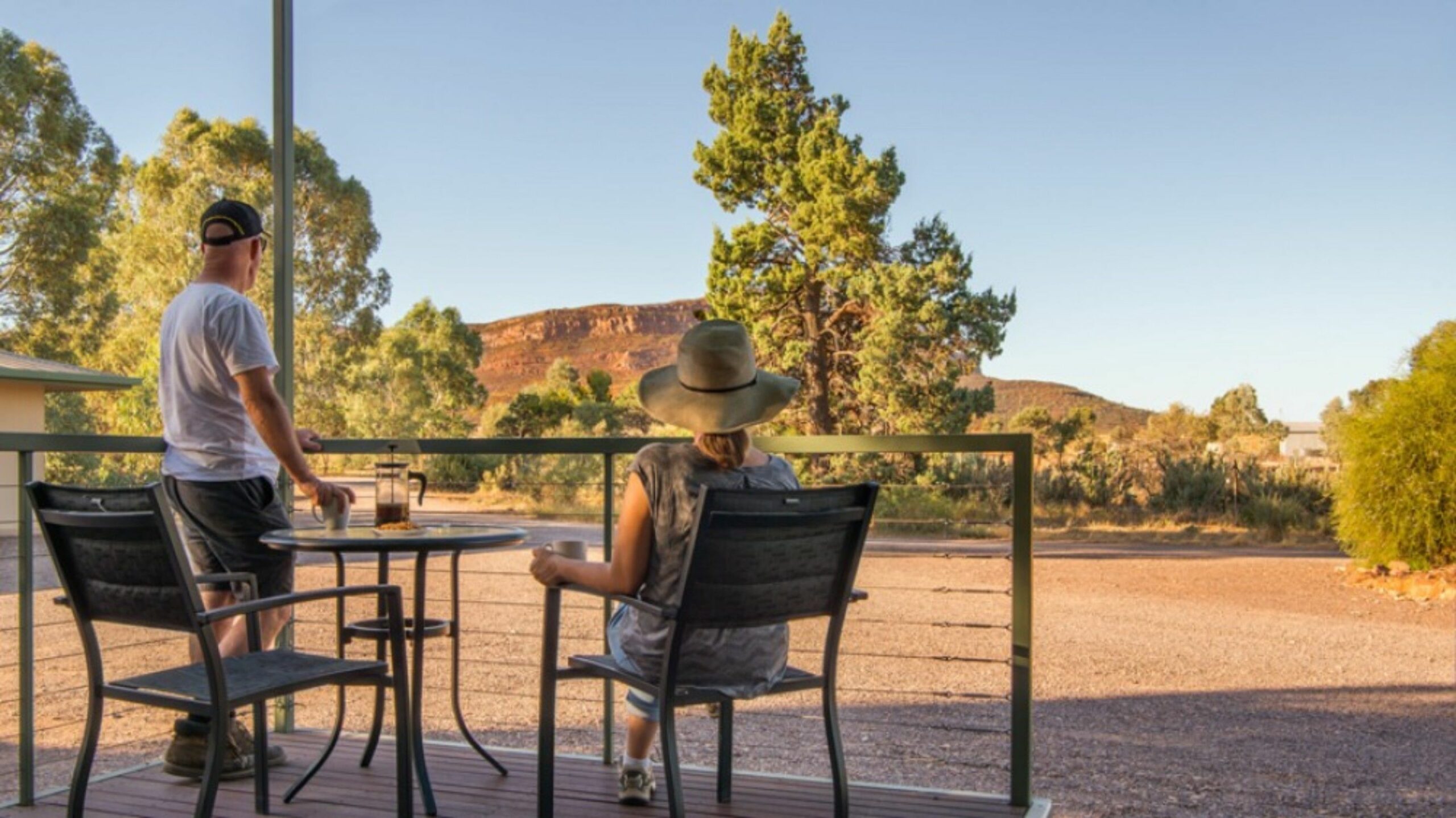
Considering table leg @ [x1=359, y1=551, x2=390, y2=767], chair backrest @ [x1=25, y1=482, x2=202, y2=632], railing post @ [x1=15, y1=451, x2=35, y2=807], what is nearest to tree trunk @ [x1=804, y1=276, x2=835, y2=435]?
table leg @ [x1=359, y1=551, x2=390, y2=767]

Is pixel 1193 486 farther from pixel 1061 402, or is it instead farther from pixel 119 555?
pixel 119 555

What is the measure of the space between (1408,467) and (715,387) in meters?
10.1

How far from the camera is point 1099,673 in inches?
392

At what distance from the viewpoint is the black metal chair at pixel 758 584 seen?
197cm

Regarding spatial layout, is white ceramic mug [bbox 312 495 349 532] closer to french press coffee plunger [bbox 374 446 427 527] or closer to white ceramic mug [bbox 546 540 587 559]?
french press coffee plunger [bbox 374 446 427 527]

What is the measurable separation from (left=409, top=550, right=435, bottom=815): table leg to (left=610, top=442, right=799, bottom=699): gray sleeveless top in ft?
1.89

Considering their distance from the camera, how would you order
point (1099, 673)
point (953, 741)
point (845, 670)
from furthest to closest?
point (845, 670) < point (1099, 673) < point (953, 741)

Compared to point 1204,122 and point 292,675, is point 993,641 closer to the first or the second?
point 292,675

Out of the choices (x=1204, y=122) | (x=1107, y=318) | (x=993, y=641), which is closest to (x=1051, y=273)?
(x=1107, y=318)

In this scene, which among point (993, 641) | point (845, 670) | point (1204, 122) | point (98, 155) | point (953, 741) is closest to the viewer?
point (953, 741)

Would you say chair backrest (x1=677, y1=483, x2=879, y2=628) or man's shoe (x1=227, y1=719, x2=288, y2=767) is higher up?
chair backrest (x1=677, y1=483, x2=879, y2=628)

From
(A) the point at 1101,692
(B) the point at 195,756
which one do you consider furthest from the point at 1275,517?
(B) the point at 195,756

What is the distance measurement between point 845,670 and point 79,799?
9529 mm

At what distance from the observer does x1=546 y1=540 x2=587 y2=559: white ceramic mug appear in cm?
229
